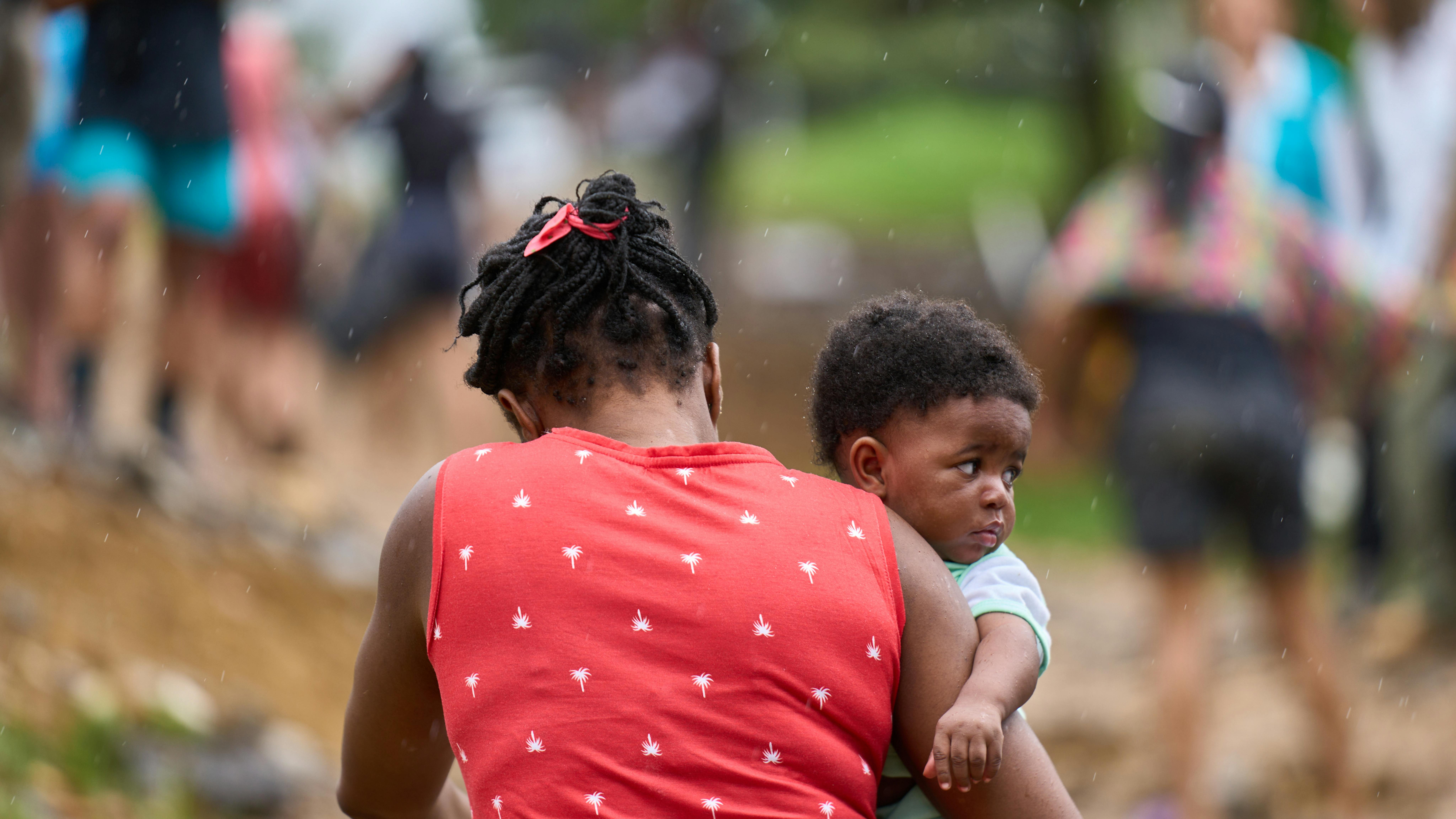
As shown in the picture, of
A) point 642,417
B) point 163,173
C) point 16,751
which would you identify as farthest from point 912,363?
point 163,173

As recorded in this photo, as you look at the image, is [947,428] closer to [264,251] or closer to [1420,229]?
[1420,229]

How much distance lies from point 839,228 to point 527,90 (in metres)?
12.3

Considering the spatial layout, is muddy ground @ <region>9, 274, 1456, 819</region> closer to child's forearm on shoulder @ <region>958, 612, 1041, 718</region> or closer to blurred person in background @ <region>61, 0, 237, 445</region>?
blurred person in background @ <region>61, 0, 237, 445</region>

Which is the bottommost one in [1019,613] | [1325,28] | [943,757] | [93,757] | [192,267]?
[93,757]

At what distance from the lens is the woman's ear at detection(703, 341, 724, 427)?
2123 millimetres

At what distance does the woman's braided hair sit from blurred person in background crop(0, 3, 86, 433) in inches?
183

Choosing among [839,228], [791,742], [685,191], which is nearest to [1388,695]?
[791,742]

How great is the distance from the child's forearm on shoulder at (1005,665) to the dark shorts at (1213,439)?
3.59 metres

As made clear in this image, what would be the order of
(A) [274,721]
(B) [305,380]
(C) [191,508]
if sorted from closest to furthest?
(A) [274,721], (C) [191,508], (B) [305,380]

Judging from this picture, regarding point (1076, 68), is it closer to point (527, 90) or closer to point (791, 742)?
point (527, 90)

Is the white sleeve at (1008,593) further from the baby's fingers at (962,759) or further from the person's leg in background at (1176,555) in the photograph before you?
the person's leg in background at (1176,555)

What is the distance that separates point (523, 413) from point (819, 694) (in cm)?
59

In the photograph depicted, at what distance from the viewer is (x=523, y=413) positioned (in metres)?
2.09

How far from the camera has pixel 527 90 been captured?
49.8ft
